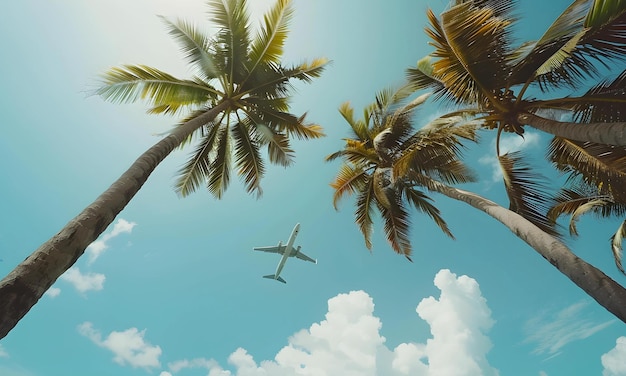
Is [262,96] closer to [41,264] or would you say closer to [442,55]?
[442,55]

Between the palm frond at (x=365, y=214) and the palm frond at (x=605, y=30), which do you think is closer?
the palm frond at (x=605, y=30)

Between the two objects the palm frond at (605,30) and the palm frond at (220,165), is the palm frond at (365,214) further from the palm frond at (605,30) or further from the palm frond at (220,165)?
the palm frond at (605,30)

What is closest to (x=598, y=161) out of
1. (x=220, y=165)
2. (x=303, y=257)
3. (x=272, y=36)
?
(x=272, y=36)

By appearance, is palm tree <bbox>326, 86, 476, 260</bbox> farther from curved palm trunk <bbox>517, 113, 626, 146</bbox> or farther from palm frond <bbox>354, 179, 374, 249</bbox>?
curved palm trunk <bbox>517, 113, 626, 146</bbox>

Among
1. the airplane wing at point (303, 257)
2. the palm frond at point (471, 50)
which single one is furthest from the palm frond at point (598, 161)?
the airplane wing at point (303, 257)

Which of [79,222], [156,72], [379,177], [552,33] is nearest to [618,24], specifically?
[552,33]
